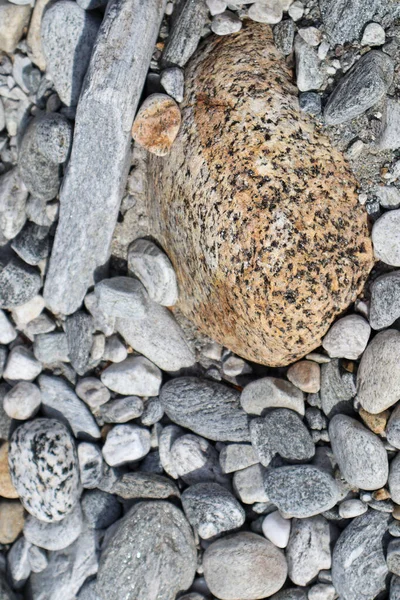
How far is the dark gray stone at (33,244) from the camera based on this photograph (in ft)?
11.4

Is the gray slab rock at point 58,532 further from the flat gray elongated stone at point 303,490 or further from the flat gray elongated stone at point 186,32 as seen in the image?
the flat gray elongated stone at point 186,32

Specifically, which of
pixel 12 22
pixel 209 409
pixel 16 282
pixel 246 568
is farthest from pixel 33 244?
pixel 246 568

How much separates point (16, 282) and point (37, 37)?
125 centimetres

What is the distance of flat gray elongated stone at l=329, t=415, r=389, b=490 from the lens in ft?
9.53

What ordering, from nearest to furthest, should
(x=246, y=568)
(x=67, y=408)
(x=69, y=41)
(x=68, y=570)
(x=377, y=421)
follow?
(x=377, y=421) < (x=246, y=568) < (x=69, y=41) < (x=68, y=570) < (x=67, y=408)

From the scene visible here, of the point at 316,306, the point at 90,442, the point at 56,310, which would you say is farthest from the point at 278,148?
the point at 90,442

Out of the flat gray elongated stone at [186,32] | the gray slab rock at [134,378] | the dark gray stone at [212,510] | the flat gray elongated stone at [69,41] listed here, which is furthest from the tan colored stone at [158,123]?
the dark gray stone at [212,510]

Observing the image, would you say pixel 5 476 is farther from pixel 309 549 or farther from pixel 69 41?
pixel 69 41

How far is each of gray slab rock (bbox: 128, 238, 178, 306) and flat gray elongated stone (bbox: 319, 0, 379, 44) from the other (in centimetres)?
126

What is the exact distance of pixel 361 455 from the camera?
2.91 metres

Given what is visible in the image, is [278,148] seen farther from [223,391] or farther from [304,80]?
[223,391]

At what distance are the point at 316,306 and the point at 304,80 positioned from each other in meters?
0.97

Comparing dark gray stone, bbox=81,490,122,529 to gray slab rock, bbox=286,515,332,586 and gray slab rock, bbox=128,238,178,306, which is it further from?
gray slab rock, bbox=128,238,178,306

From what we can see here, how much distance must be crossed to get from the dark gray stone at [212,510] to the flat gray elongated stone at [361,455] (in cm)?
57
